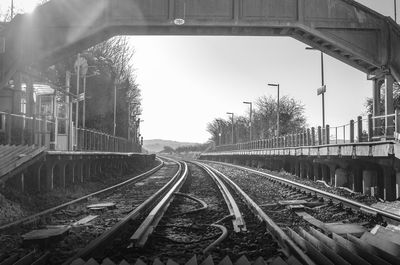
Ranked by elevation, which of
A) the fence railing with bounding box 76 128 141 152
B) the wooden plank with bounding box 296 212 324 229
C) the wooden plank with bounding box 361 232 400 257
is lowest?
the wooden plank with bounding box 296 212 324 229

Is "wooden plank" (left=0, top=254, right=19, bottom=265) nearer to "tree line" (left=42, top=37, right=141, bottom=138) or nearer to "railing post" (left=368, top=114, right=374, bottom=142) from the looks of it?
"railing post" (left=368, top=114, right=374, bottom=142)

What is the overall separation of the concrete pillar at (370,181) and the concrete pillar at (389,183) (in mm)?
720

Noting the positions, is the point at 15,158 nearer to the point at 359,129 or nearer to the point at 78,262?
the point at 78,262

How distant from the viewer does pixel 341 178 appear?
53.3 feet

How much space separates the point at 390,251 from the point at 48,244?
448cm

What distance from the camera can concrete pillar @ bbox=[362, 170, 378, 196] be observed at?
1331 cm

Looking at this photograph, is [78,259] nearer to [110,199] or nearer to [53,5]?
[110,199]

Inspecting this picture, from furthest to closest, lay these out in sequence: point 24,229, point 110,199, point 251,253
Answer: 1. point 110,199
2. point 24,229
3. point 251,253

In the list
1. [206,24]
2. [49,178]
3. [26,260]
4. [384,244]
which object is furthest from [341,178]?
[26,260]

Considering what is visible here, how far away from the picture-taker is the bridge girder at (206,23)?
66.1ft

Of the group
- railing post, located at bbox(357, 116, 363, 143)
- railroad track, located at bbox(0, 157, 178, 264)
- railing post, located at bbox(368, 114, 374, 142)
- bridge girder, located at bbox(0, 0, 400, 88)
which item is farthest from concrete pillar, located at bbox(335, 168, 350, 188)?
railroad track, located at bbox(0, 157, 178, 264)

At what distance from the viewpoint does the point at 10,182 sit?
10234mm

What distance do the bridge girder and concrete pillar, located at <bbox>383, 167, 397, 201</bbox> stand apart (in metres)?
9.64

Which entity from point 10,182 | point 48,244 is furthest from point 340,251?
point 10,182
